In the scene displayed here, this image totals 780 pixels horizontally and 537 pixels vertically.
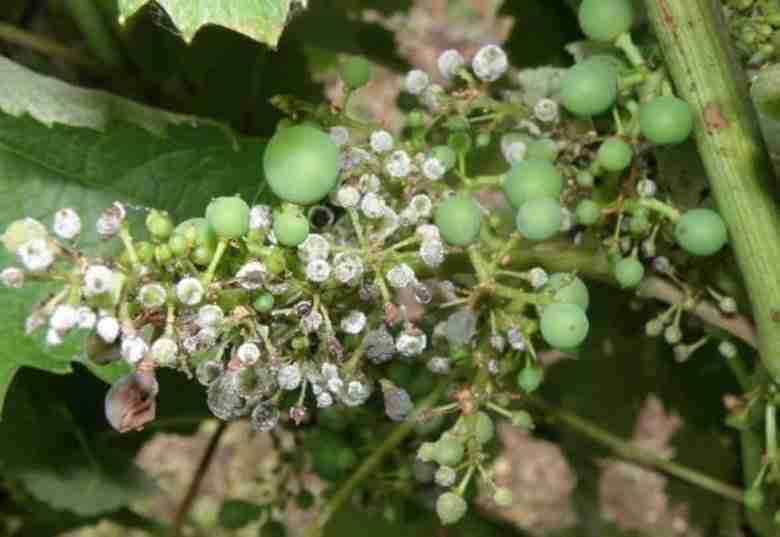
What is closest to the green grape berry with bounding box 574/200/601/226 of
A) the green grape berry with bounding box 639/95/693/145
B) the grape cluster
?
the grape cluster

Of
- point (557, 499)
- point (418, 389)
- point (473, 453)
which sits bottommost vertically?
point (557, 499)

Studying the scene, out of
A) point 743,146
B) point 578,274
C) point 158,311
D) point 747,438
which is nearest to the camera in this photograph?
point 158,311

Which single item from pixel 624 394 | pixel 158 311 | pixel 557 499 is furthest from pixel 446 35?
pixel 158 311

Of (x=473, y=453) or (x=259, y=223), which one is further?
(x=473, y=453)

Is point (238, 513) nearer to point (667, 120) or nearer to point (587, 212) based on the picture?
point (587, 212)

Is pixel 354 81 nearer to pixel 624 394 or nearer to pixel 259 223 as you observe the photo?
pixel 259 223

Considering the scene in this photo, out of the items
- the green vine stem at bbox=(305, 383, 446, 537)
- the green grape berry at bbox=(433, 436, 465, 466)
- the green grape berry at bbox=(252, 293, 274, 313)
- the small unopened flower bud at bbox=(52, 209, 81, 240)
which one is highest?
the small unopened flower bud at bbox=(52, 209, 81, 240)

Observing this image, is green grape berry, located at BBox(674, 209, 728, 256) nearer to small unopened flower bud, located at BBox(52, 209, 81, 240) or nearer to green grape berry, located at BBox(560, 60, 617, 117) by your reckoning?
green grape berry, located at BBox(560, 60, 617, 117)
